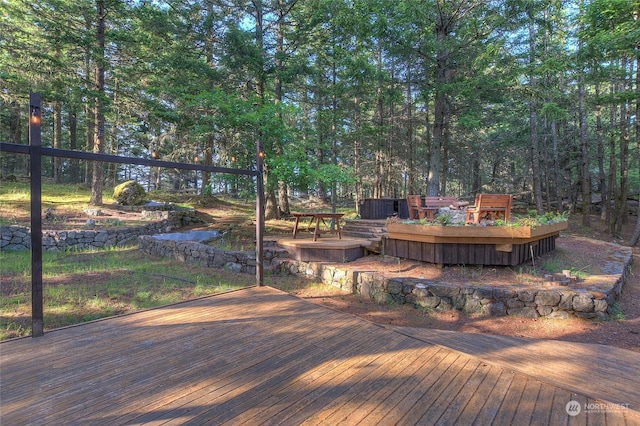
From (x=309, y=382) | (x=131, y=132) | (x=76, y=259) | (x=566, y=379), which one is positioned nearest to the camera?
(x=309, y=382)

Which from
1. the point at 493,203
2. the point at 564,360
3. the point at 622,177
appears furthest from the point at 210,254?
the point at 622,177

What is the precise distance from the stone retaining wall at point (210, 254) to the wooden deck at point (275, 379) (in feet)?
12.9

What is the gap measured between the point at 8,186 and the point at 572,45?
81.7 ft

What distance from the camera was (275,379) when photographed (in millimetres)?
2137

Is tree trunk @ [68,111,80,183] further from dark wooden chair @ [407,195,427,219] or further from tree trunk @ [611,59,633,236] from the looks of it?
tree trunk @ [611,59,633,236]

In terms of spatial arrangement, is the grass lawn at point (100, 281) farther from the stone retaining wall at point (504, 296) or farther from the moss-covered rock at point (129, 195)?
the moss-covered rock at point (129, 195)

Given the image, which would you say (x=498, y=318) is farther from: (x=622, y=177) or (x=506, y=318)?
(x=622, y=177)

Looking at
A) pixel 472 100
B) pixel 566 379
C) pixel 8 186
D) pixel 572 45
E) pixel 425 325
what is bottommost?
pixel 425 325

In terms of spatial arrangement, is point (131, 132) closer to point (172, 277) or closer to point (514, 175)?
point (172, 277)

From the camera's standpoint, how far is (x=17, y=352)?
246 cm

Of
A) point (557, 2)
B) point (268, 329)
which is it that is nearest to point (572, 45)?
point (557, 2)
